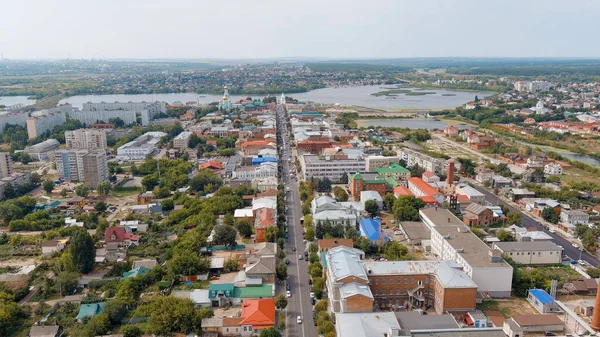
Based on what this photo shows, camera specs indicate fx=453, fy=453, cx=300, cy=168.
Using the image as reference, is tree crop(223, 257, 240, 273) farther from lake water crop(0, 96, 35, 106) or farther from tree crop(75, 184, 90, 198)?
lake water crop(0, 96, 35, 106)

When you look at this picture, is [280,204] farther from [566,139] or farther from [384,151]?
[566,139]

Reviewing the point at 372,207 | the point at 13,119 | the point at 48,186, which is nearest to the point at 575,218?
the point at 372,207

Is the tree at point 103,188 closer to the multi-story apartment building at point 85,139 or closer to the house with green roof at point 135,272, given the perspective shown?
the house with green roof at point 135,272

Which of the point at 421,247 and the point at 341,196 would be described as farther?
the point at 341,196

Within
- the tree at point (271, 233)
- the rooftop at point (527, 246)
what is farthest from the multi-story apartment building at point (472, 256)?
the tree at point (271, 233)

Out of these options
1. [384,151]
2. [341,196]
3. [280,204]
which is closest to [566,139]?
[384,151]

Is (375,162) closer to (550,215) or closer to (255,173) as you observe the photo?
(255,173)
